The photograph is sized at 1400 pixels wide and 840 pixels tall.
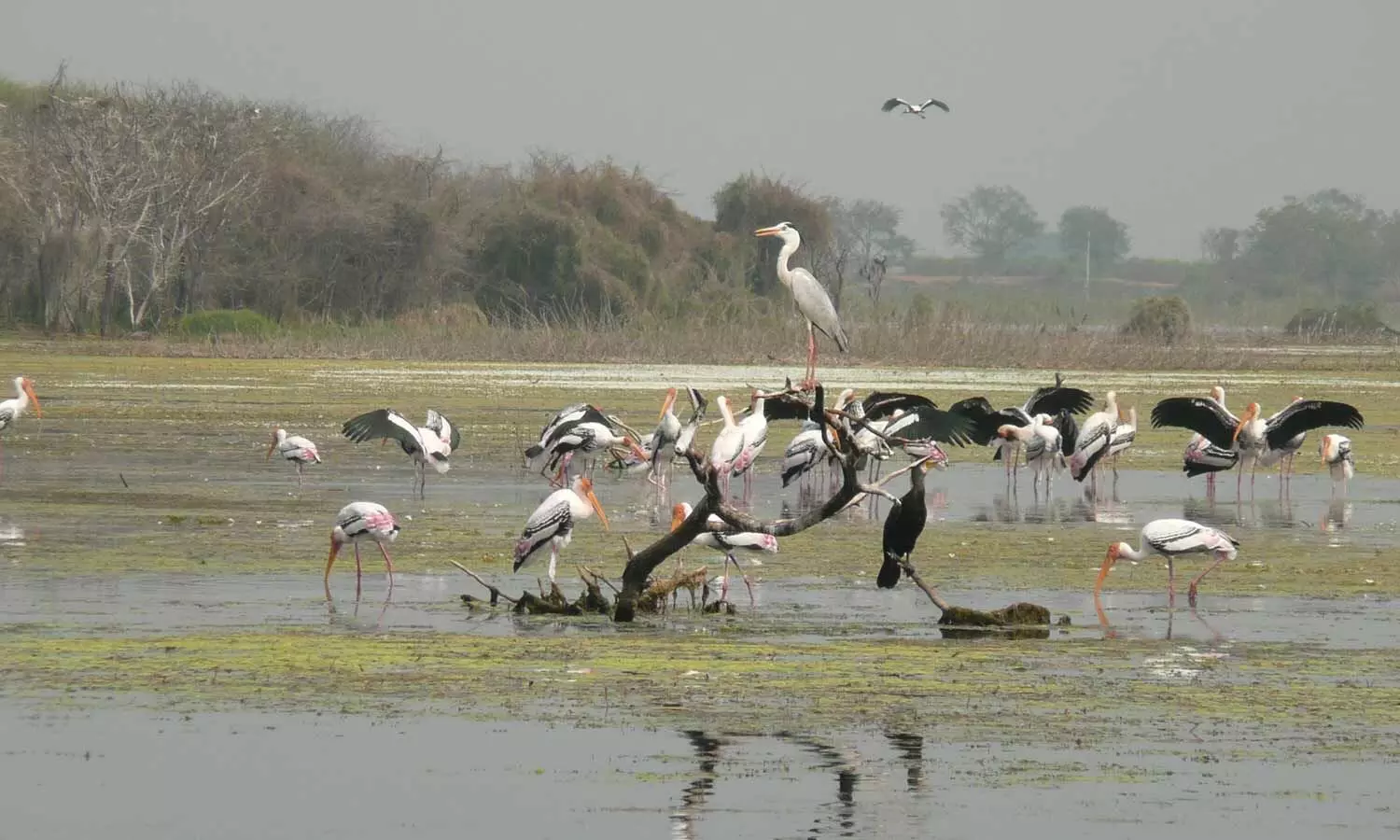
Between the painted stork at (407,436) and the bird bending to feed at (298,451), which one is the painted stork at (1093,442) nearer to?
the painted stork at (407,436)

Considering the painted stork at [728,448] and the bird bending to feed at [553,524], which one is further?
the painted stork at [728,448]

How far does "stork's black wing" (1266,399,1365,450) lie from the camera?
65.1 ft

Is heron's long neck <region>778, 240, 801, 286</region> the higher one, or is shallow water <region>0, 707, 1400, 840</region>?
heron's long neck <region>778, 240, 801, 286</region>

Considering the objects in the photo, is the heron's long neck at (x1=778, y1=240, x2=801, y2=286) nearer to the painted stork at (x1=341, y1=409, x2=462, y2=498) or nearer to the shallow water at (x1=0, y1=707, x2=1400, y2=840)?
the painted stork at (x1=341, y1=409, x2=462, y2=498)

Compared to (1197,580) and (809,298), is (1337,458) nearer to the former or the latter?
(809,298)

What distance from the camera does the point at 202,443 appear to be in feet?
76.5

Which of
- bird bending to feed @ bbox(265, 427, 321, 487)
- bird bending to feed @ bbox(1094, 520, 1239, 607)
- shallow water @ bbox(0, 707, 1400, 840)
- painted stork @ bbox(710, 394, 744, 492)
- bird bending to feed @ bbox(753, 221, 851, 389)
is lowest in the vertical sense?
shallow water @ bbox(0, 707, 1400, 840)

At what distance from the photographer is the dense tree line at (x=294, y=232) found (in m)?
58.3

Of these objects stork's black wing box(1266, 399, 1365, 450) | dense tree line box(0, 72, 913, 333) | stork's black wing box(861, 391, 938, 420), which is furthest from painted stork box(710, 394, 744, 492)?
dense tree line box(0, 72, 913, 333)

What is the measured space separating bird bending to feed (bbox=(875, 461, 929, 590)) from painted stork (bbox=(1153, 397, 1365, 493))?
9.12 metres

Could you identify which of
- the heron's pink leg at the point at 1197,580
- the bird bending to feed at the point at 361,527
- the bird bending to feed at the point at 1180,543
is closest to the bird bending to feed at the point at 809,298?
the heron's pink leg at the point at 1197,580

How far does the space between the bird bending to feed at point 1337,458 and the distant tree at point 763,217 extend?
5077 cm

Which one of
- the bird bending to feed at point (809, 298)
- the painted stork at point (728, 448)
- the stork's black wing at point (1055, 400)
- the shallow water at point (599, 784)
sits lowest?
the shallow water at point (599, 784)

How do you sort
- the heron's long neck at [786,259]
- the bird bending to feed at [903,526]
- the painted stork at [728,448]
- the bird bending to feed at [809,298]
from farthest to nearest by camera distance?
the bird bending to feed at [809,298] < the heron's long neck at [786,259] < the painted stork at [728,448] < the bird bending to feed at [903,526]
